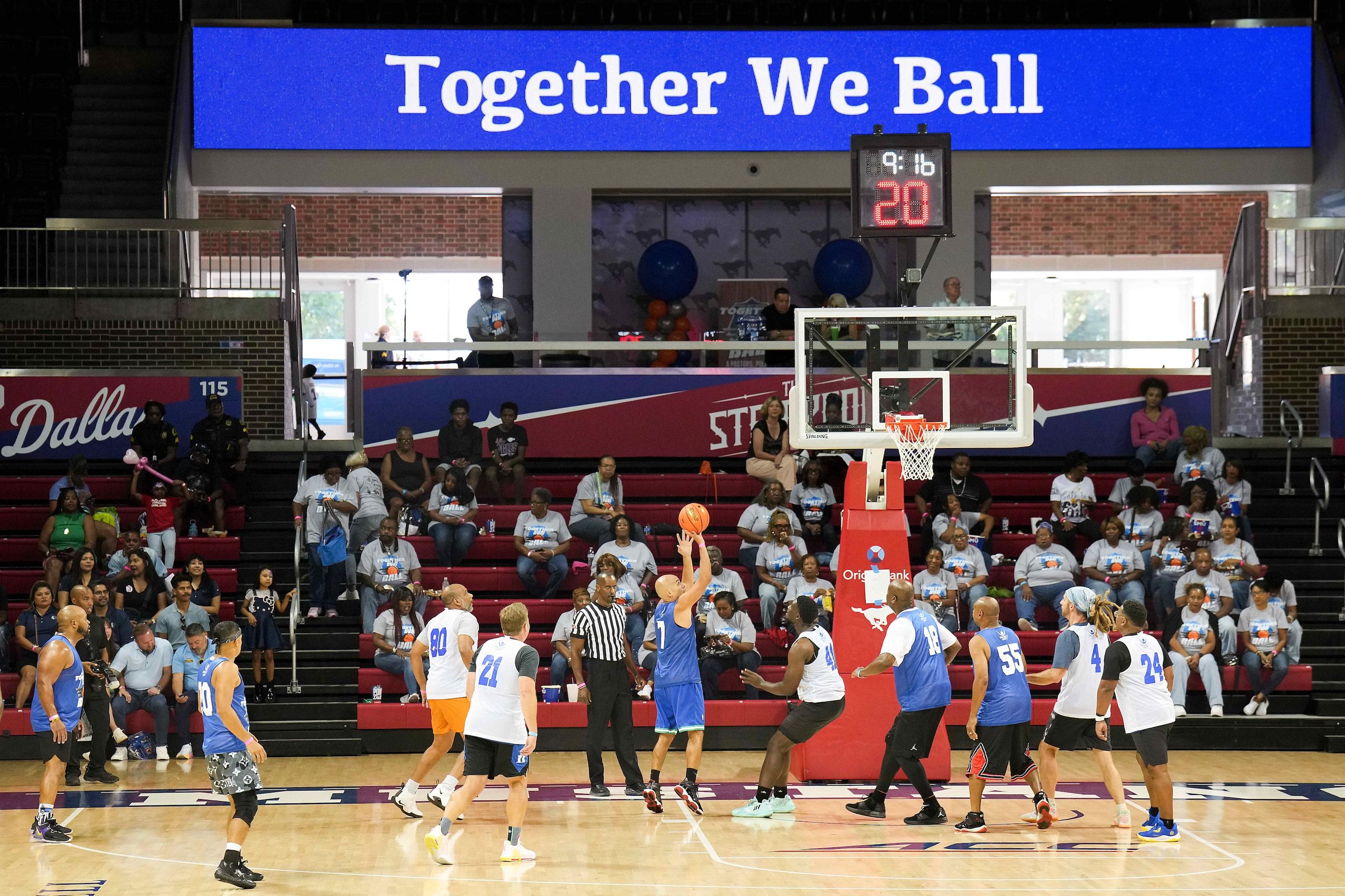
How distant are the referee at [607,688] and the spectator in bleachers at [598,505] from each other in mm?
4086

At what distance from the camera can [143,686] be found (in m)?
14.2

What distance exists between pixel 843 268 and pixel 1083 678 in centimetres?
1055

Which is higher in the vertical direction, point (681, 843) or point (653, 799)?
point (653, 799)

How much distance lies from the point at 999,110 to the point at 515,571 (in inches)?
370

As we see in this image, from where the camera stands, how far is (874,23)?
2156 centimetres

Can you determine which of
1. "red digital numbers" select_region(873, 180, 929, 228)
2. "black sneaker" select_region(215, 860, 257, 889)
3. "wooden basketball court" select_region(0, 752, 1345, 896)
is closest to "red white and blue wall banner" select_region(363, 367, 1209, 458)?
"wooden basketball court" select_region(0, 752, 1345, 896)

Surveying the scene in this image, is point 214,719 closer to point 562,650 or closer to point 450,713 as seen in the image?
point 450,713

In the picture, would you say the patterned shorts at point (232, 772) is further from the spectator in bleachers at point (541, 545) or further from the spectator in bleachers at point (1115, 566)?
the spectator in bleachers at point (1115, 566)

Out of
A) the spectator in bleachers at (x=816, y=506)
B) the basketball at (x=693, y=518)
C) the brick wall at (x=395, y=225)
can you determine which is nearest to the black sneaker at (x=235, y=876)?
the basketball at (x=693, y=518)

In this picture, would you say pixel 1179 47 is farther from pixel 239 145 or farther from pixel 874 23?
pixel 239 145

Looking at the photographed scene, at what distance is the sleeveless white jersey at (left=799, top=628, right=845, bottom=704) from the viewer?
11031 mm

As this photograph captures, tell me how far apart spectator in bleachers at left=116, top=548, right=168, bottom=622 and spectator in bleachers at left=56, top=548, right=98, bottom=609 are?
0.31 m

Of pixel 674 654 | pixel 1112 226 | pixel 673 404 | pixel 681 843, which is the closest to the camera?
pixel 681 843

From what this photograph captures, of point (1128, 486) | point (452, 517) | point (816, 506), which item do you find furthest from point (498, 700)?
point (1128, 486)
